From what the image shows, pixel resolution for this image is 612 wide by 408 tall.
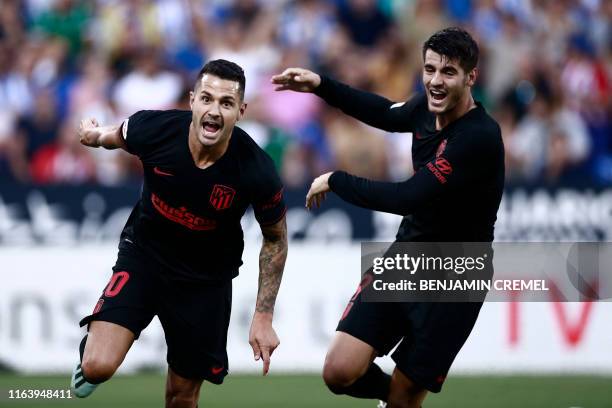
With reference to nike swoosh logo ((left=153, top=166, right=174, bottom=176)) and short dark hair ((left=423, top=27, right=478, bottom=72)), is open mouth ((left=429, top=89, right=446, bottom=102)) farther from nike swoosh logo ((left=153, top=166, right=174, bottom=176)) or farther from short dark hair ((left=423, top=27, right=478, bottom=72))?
nike swoosh logo ((left=153, top=166, right=174, bottom=176))

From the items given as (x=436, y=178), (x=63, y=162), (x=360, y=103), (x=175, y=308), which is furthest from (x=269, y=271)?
(x=63, y=162)

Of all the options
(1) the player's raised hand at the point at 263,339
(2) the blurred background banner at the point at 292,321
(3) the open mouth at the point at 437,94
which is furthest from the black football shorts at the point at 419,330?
(2) the blurred background banner at the point at 292,321

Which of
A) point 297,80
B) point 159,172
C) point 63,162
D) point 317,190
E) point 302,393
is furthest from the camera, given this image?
point 63,162

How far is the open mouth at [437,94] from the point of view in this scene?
729cm

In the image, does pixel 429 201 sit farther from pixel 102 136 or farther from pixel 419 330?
pixel 102 136

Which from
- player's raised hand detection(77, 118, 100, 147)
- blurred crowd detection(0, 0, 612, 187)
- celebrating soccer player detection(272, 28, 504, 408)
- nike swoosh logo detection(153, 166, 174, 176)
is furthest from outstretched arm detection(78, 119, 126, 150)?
blurred crowd detection(0, 0, 612, 187)

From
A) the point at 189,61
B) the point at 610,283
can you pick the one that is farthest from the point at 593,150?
the point at 189,61

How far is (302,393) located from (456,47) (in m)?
4.39

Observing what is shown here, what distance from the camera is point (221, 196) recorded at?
733cm

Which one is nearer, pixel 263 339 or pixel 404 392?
pixel 263 339

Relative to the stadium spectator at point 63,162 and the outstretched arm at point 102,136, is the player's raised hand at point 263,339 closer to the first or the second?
the outstretched arm at point 102,136

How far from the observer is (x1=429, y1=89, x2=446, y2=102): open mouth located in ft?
23.9

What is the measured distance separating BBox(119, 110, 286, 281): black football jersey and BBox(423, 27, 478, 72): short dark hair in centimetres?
127

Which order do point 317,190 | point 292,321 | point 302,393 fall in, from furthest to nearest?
1. point 292,321
2. point 302,393
3. point 317,190
